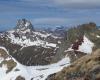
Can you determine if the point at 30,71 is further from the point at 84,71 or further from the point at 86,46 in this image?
the point at 84,71

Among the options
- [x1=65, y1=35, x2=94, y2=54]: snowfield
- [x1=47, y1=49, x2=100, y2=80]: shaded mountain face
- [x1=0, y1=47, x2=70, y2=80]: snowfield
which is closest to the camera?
[x1=47, y1=49, x2=100, y2=80]: shaded mountain face

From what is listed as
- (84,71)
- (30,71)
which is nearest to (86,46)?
(30,71)

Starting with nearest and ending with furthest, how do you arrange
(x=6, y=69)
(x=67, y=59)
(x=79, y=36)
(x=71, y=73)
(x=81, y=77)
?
1. (x=81, y=77)
2. (x=71, y=73)
3. (x=67, y=59)
4. (x=79, y=36)
5. (x=6, y=69)

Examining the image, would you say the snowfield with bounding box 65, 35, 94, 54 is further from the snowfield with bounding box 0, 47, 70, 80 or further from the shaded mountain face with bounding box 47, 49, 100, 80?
the shaded mountain face with bounding box 47, 49, 100, 80

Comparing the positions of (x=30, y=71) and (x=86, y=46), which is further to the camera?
(x=30, y=71)

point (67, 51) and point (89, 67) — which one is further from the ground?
point (89, 67)

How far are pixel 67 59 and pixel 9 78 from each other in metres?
16.8

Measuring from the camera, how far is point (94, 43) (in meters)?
92.5

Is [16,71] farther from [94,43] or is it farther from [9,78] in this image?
[94,43]

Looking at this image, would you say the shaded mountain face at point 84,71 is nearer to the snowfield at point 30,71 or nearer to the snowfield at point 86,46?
the snowfield at point 30,71

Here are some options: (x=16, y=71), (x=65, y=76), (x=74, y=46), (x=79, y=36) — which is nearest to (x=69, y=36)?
(x=79, y=36)

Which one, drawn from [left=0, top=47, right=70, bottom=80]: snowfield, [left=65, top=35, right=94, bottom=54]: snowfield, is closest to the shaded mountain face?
[left=0, top=47, right=70, bottom=80]: snowfield

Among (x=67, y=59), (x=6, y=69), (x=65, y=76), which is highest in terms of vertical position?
(x=65, y=76)

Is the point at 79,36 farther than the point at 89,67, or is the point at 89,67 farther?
the point at 79,36
